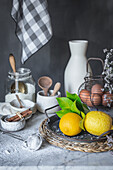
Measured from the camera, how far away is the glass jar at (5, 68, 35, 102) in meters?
1.21

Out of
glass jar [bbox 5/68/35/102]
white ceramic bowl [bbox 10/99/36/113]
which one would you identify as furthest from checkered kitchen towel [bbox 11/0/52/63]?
white ceramic bowl [bbox 10/99/36/113]

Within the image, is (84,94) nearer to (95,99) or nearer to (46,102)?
(95,99)

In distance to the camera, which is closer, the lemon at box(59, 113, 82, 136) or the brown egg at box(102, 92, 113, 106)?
the lemon at box(59, 113, 82, 136)

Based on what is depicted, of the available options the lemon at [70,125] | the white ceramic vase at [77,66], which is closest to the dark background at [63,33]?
the white ceramic vase at [77,66]

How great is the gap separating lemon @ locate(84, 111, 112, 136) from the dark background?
63 centimetres

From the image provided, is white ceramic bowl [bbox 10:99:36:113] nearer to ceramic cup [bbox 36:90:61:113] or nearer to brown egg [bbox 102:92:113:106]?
ceramic cup [bbox 36:90:61:113]

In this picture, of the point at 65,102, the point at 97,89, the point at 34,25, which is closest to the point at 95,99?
the point at 97,89

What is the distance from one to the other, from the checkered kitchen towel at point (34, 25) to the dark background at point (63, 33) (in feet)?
0.78

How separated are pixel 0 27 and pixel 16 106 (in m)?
0.51

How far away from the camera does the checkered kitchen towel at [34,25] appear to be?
3.71 feet

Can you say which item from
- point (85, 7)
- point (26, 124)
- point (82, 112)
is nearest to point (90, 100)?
point (82, 112)

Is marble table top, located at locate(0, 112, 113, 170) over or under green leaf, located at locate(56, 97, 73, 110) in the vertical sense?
under

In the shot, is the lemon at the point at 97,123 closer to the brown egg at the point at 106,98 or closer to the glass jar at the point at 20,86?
the brown egg at the point at 106,98

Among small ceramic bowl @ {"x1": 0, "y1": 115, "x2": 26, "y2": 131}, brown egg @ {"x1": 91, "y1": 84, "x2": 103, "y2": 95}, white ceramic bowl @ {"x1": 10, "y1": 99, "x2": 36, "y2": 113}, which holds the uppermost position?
brown egg @ {"x1": 91, "y1": 84, "x2": 103, "y2": 95}
